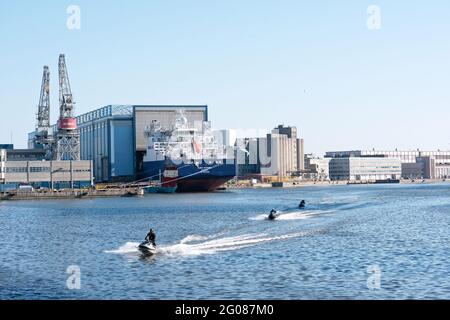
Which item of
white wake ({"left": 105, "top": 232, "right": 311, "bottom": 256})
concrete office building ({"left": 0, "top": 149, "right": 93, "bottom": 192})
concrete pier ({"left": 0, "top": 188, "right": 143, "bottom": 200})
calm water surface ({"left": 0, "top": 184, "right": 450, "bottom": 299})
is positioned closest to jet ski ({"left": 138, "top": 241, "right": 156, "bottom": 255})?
calm water surface ({"left": 0, "top": 184, "right": 450, "bottom": 299})

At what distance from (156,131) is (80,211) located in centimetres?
7089

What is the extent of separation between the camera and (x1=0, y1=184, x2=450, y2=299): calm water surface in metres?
33.2

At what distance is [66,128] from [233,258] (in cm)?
12437

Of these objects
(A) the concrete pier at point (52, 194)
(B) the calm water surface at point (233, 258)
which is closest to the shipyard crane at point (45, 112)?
(A) the concrete pier at point (52, 194)

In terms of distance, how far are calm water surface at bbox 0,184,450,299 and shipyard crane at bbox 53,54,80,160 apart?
291 feet

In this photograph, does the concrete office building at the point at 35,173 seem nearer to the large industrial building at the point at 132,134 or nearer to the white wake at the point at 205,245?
the large industrial building at the point at 132,134

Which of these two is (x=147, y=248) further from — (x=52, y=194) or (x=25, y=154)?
(x=25, y=154)

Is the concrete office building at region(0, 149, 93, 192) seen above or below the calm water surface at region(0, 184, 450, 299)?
above

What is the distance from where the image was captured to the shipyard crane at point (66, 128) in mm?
162750

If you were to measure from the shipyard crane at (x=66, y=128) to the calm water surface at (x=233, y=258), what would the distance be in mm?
88797

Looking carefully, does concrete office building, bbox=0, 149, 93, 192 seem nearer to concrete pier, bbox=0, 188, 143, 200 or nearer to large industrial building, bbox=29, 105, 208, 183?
concrete pier, bbox=0, 188, 143, 200

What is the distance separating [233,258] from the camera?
143 feet

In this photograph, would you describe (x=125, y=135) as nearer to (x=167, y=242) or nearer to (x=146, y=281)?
(x=167, y=242)
